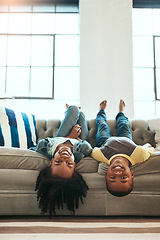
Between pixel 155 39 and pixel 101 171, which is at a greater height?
pixel 155 39

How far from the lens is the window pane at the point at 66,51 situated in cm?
385

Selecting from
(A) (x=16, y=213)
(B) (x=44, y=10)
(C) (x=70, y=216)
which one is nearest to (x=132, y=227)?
(C) (x=70, y=216)

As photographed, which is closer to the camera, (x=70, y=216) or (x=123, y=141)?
(x=70, y=216)

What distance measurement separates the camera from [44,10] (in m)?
3.94

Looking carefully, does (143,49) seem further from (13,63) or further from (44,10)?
(13,63)

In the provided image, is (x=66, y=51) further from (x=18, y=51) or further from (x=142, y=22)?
(x=142, y=22)

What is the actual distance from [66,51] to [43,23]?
570 millimetres

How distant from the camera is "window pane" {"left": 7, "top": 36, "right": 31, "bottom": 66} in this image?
3820 millimetres

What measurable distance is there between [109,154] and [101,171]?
149 millimetres
